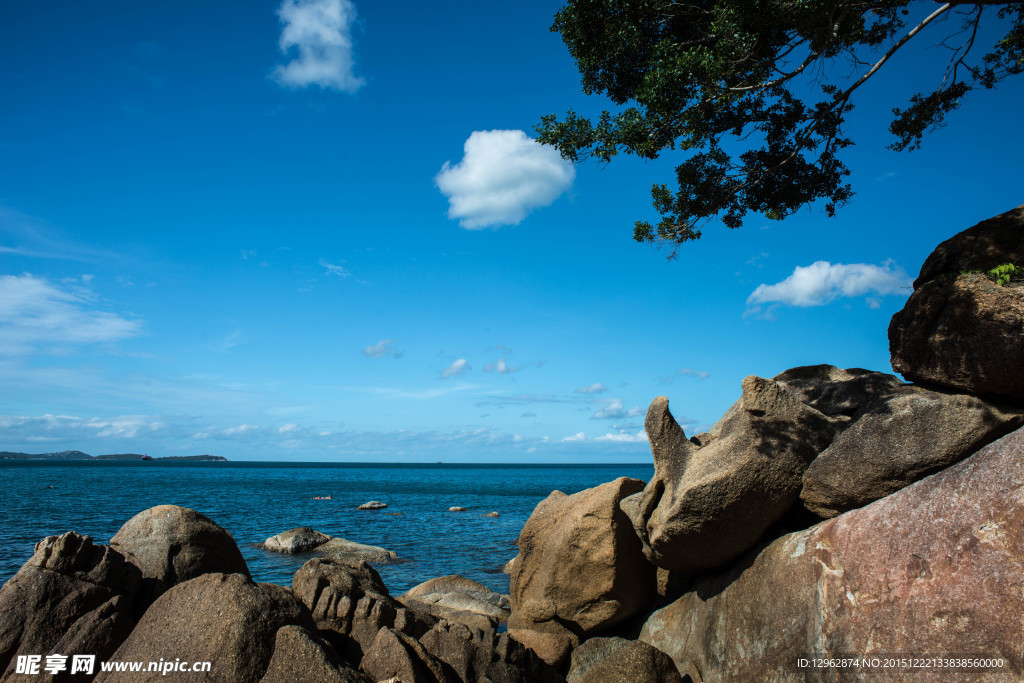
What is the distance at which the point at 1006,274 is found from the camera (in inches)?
364

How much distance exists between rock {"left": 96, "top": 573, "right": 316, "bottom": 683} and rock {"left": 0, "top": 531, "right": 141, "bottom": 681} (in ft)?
2.18

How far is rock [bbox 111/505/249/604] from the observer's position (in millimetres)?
10562

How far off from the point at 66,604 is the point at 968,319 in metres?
14.8

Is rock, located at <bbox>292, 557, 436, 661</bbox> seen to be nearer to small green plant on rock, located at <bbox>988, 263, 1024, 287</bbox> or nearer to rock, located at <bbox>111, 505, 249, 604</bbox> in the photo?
rock, located at <bbox>111, 505, 249, 604</bbox>

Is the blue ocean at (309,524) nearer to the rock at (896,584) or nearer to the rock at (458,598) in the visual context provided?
the rock at (458,598)

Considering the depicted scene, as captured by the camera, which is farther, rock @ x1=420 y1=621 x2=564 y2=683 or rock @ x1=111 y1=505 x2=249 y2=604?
rock @ x1=111 y1=505 x2=249 y2=604

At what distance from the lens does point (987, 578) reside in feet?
23.4

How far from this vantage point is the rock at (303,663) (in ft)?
24.7

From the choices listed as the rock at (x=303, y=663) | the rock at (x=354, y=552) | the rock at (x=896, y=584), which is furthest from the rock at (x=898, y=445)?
the rock at (x=354, y=552)

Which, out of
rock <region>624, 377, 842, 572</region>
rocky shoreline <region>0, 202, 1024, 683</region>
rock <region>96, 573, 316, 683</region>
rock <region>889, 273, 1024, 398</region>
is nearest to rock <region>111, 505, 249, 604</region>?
rocky shoreline <region>0, 202, 1024, 683</region>

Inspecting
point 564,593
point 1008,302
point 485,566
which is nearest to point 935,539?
point 1008,302

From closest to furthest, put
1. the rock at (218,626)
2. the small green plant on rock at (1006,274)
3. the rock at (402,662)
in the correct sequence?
the rock at (218,626), the rock at (402,662), the small green plant on rock at (1006,274)

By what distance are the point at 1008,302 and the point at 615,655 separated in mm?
8449

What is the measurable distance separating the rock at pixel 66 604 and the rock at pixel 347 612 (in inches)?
107
